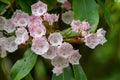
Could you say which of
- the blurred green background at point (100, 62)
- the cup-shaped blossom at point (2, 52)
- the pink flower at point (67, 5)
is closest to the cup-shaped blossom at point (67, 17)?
the pink flower at point (67, 5)

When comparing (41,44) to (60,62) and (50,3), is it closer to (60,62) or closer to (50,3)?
(60,62)

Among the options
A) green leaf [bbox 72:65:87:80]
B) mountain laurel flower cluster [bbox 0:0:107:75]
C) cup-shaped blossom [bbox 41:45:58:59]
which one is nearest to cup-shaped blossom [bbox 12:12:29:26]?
mountain laurel flower cluster [bbox 0:0:107:75]

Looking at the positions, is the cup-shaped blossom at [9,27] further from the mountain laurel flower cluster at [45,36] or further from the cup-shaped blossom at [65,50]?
the cup-shaped blossom at [65,50]

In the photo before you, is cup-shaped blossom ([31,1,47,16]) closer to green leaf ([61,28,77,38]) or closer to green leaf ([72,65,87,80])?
green leaf ([61,28,77,38])

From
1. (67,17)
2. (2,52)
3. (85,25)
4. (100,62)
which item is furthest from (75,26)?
(100,62)

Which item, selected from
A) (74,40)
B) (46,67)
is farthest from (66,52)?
(46,67)
